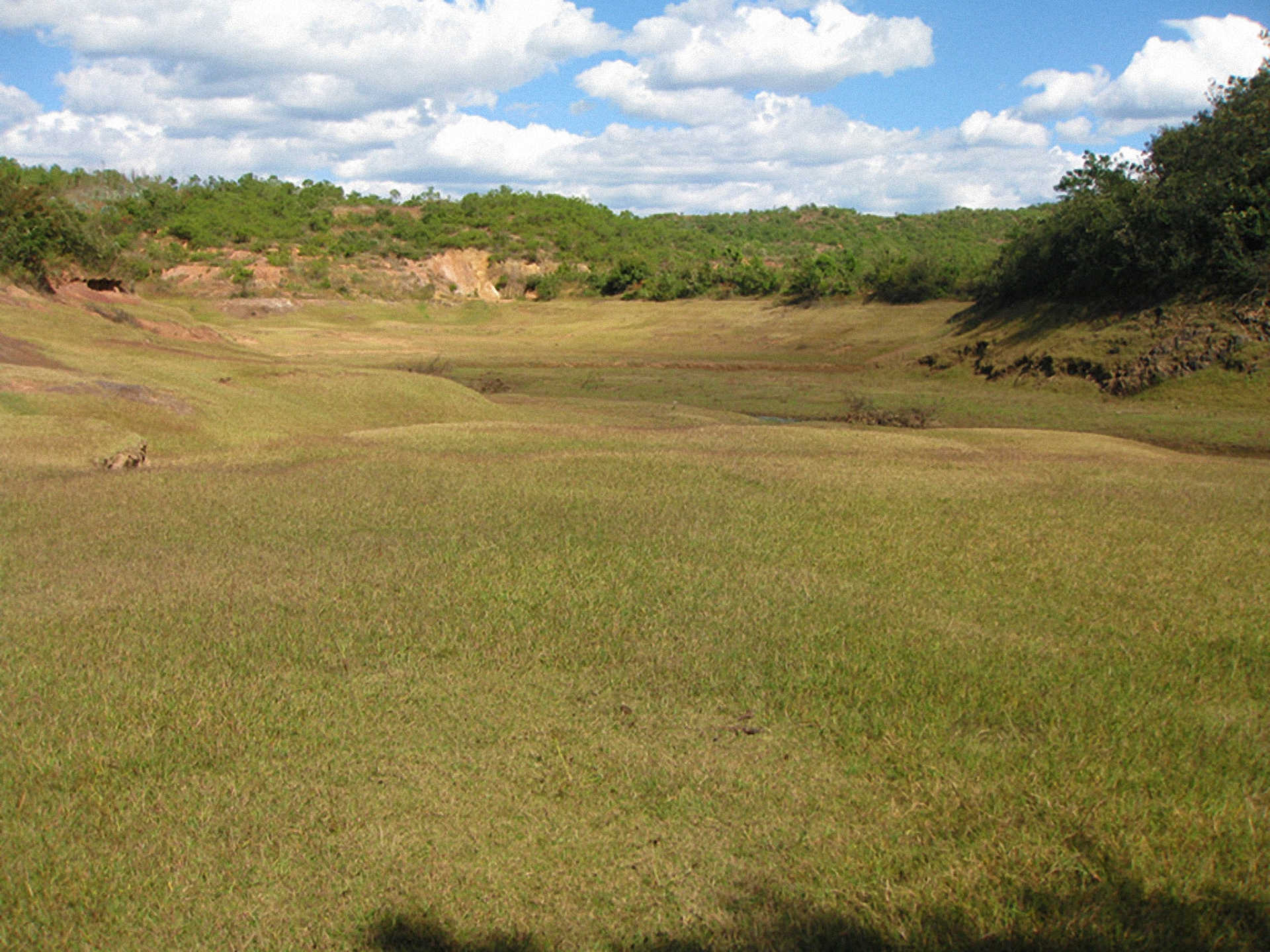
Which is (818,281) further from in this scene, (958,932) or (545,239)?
(958,932)

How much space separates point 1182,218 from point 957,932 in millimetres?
35579

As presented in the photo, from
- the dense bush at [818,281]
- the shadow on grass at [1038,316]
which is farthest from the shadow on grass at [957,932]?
the dense bush at [818,281]

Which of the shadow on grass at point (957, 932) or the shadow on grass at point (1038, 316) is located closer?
the shadow on grass at point (957, 932)

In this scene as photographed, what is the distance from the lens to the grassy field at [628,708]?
13.9ft

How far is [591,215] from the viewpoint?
92.2m

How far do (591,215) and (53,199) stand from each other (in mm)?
60951

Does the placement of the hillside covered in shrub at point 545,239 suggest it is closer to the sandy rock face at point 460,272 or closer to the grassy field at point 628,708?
the sandy rock face at point 460,272

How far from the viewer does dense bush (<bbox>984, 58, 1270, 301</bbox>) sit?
106 ft

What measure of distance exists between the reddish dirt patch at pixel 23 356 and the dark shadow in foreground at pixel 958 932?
20337 millimetres

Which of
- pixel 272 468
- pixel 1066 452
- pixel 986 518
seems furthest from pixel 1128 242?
pixel 272 468

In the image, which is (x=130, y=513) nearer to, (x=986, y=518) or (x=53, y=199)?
(x=986, y=518)

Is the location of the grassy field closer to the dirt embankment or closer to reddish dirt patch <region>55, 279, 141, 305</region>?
reddish dirt patch <region>55, 279, 141, 305</region>

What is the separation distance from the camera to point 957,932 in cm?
409

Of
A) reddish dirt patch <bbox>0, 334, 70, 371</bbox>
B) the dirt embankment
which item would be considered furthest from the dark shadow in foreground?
the dirt embankment
